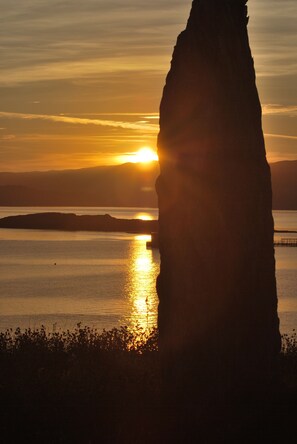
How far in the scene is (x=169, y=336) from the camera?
47.2 ft

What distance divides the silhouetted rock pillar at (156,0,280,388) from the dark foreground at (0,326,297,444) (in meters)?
0.64

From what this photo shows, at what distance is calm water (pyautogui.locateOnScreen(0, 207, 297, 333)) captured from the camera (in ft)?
155

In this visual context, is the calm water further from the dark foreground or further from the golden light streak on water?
the dark foreground

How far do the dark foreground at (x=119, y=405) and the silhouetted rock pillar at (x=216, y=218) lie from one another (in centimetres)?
64

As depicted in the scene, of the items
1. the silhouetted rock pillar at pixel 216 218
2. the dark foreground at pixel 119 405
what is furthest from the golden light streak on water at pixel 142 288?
the silhouetted rock pillar at pixel 216 218

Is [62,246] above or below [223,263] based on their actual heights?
above

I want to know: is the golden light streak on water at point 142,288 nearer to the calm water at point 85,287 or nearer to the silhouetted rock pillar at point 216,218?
the calm water at point 85,287

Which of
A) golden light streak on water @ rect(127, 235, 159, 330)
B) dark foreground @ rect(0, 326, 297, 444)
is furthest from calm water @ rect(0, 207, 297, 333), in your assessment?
dark foreground @ rect(0, 326, 297, 444)

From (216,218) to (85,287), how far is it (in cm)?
5484

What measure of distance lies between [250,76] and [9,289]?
2020 inches

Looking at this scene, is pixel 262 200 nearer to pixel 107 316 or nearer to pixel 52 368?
pixel 52 368

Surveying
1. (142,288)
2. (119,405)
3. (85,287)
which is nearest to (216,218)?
(119,405)

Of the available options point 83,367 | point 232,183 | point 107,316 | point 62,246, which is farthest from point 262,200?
point 62,246

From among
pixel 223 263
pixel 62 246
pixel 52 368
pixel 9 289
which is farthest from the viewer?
pixel 62 246
